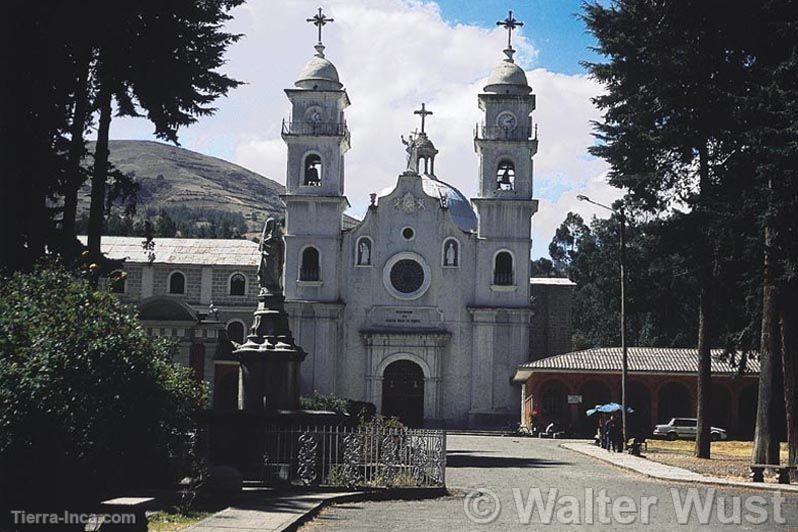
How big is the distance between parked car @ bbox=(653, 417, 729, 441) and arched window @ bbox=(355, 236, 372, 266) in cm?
1510

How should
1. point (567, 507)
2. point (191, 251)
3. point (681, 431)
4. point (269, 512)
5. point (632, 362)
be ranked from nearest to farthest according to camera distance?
point (269, 512), point (567, 507), point (681, 431), point (632, 362), point (191, 251)

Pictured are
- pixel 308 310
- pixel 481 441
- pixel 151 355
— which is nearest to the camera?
pixel 151 355

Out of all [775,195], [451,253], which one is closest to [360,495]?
[775,195]

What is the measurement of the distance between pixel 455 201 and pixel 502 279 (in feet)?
34.9

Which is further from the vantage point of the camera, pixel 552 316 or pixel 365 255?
pixel 552 316

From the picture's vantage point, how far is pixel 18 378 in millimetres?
12602

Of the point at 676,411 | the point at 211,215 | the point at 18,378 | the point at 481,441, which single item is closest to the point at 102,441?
the point at 18,378

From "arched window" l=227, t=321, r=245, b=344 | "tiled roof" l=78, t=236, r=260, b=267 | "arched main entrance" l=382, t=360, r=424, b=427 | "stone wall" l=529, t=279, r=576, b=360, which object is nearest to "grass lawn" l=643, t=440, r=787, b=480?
"arched main entrance" l=382, t=360, r=424, b=427

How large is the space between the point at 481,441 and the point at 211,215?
456ft

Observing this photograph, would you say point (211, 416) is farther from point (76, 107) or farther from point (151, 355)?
point (76, 107)

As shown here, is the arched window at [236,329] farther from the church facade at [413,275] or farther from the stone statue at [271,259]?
the stone statue at [271,259]

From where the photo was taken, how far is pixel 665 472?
23.5 metres

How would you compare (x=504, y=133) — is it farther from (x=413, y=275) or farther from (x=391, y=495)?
(x=391, y=495)
